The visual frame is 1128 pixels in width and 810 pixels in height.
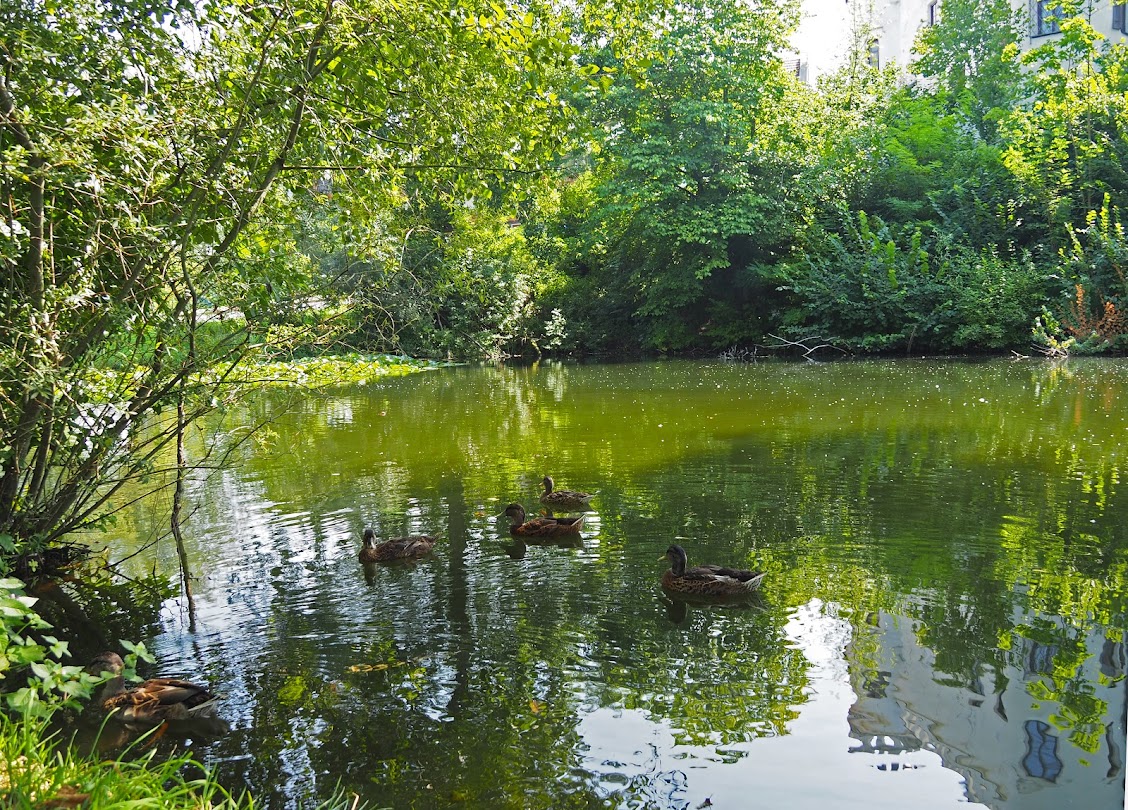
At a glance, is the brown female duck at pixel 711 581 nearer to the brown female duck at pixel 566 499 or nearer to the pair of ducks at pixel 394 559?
the pair of ducks at pixel 394 559

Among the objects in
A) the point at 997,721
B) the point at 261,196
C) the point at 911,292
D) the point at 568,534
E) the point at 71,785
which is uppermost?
the point at 261,196

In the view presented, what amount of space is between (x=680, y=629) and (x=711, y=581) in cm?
61

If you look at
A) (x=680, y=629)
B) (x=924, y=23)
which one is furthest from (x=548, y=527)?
(x=924, y=23)

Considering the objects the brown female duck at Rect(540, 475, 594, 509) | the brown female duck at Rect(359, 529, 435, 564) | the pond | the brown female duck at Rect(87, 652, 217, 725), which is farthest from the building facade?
the brown female duck at Rect(87, 652, 217, 725)

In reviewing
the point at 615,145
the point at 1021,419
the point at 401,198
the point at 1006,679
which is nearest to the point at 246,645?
the point at 401,198

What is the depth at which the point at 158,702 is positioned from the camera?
5.31 metres

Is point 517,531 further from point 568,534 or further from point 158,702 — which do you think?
point 158,702

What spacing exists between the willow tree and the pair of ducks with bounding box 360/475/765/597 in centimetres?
210

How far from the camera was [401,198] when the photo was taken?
28.6 ft

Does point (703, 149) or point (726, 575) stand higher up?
point (703, 149)

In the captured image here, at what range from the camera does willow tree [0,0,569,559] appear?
5504 mm

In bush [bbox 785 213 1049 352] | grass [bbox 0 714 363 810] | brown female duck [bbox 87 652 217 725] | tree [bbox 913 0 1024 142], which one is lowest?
brown female duck [bbox 87 652 217 725]

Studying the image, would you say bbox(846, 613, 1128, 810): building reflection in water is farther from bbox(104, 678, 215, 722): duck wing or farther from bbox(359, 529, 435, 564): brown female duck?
bbox(359, 529, 435, 564): brown female duck

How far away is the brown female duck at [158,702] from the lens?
5.26m
